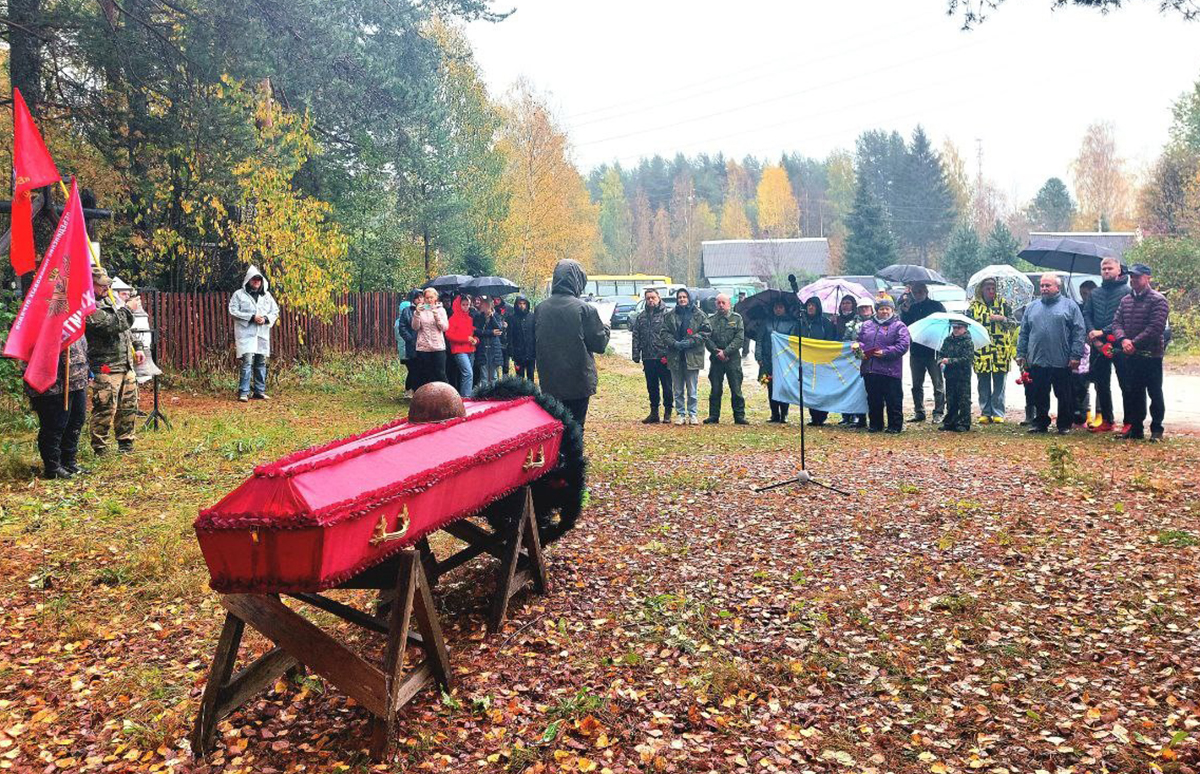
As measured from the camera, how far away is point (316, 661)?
3807 millimetres

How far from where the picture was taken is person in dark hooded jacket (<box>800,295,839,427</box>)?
42.6ft

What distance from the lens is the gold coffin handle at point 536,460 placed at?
5391mm

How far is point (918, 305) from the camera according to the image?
1302cm

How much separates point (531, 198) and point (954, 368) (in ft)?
98.9

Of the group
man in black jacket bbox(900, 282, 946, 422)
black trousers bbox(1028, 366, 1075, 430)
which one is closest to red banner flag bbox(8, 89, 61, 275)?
man in black jacket bbox(900, 282, 946, 422)

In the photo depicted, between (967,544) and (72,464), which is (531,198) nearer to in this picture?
(72,464)

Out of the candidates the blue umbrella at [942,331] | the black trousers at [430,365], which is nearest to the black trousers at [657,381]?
the black trousers at [430,365]

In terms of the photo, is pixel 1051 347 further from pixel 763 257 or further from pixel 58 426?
pixel 763 257

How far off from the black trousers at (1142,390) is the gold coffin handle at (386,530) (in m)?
9.37

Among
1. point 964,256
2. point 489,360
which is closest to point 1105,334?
point 489,360

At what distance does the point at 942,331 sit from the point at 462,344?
6.82 meters

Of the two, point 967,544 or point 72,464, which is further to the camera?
point 72,464

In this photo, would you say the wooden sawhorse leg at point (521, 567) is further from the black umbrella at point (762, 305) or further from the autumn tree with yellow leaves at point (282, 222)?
the autumn tree with yellow leaves at point (282, 222)

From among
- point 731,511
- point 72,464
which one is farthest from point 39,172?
point 731,511
